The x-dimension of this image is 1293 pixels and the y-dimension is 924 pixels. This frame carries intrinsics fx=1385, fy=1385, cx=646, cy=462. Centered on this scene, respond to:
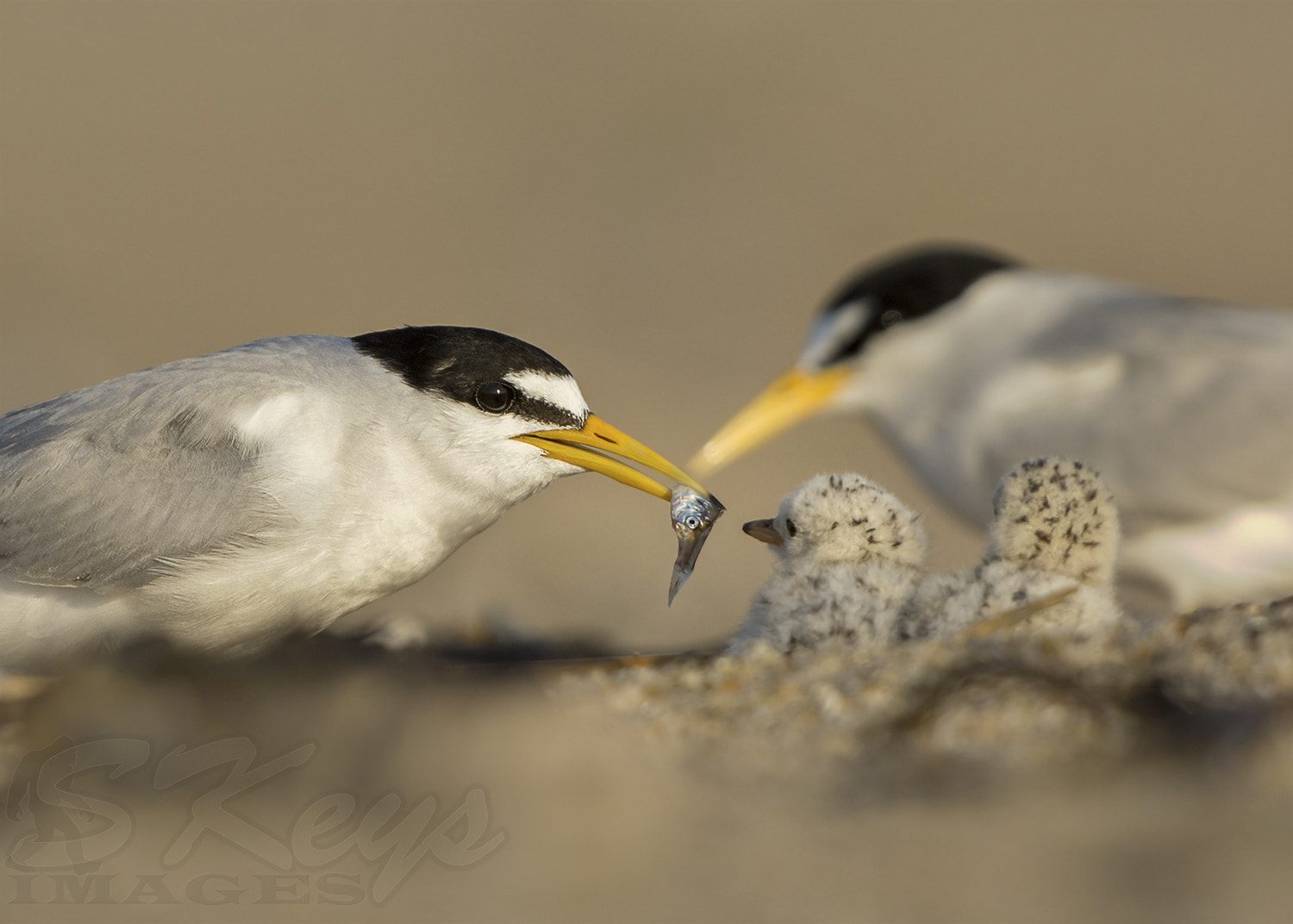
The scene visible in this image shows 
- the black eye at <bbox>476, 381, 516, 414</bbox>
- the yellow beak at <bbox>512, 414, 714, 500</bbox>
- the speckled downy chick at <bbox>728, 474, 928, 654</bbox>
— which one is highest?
the black eye at <bbox>476, 381, 516, 414</bbox>

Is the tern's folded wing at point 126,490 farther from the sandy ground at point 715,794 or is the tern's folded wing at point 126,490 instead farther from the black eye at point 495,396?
the black eye at point 495,396

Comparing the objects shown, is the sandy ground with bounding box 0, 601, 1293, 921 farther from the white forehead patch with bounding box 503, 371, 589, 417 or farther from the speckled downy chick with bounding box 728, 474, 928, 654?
the white forehead patch with bounding box 503, 371, 589, 417

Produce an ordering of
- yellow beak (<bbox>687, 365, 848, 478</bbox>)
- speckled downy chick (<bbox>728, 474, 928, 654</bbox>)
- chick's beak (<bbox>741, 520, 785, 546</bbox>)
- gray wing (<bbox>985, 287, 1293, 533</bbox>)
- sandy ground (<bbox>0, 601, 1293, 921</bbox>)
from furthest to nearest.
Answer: yellow beak (<bbox>687, 365, 848, 478</bbox>), gray wing (<bbox>985, 287, 1293, 533</bbox>), chick's beak (<bbox>741, 520, 785, 546</bbox>), speckled downy chick (<bbox>728, 474, 928, 654</bbox>), sandy ground (<bbox>0, 601, 1293, 921</bbox>)

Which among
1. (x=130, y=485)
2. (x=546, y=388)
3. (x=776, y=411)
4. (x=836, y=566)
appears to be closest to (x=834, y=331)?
(x=776, y=411)

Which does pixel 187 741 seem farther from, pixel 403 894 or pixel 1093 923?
pixel 1093 923

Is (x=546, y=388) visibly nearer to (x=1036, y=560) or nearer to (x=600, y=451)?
(x=600, y=451)

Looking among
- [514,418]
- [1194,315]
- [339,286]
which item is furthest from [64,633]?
[339,286]

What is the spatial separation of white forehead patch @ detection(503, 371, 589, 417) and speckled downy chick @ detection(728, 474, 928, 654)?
720mm

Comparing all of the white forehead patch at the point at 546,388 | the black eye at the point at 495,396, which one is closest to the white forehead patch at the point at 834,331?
the white forehead patch at the point at 546,388

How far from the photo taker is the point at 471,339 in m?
4.26

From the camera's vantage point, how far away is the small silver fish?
4.13m

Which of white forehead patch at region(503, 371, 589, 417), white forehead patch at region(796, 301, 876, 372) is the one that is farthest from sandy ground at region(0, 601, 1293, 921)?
white forehead patch at region(796, 301, 876, 372)

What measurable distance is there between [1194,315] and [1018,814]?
13.2 feet

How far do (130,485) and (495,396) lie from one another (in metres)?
1.08
